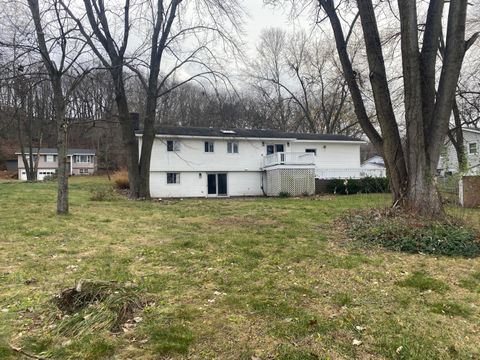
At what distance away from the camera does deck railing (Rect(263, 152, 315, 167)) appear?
999 inches

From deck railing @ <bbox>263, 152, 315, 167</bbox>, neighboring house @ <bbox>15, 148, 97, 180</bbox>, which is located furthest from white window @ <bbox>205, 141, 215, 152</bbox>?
neighboring house @ <bbox>15, 148, 97, 180</bbox>

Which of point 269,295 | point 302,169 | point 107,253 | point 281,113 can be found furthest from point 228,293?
point 281,113

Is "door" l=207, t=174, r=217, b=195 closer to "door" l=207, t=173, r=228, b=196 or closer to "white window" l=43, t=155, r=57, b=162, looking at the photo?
"door" l=207, t=173, r=228, b=196

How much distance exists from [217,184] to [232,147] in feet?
9.39

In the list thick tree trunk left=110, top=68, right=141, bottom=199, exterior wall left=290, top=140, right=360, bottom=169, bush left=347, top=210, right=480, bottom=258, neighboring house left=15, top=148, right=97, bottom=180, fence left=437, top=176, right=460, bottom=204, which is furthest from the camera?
neighboring house left=15, top=148, right=97, bottom=180

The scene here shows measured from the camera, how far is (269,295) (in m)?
4.51

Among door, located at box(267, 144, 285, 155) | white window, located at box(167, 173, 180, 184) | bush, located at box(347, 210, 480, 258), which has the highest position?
door, located at box(267, 144, 285, 155)

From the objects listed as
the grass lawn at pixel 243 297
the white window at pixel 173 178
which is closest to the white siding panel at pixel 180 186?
the white window at pixel 173 178

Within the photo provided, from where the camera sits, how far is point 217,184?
26.5 metres

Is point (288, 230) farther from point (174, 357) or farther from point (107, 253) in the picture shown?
point (174, 357)

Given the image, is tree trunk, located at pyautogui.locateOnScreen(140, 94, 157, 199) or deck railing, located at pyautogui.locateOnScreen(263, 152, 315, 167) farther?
deck railing, located at pyautogui.locateOnScreen(263, 152, 315, 167)

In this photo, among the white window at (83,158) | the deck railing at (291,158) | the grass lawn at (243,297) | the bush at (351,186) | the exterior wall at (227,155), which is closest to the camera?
the grass lawn at (243,297)

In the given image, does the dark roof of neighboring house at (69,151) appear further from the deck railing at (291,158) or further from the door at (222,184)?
the deck railing at (291,158)

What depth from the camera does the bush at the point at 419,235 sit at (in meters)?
6.71
